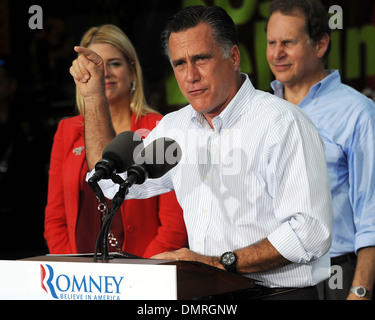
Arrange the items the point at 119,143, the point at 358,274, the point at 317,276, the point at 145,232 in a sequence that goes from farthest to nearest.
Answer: the point at 145,232, the point at 358,274, the point at 317,276, the point at 119,143

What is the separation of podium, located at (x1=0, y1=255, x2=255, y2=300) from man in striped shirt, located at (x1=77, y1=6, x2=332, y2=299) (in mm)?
126

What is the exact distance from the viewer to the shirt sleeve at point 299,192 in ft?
5.30

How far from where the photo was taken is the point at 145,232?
237 cm

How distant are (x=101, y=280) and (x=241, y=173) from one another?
0.70 metres

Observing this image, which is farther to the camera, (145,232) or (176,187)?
(145,232)

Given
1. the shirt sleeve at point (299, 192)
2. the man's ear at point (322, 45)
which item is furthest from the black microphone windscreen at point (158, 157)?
the man's ear at point (322, 45)

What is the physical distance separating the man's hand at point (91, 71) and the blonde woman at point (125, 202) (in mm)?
105

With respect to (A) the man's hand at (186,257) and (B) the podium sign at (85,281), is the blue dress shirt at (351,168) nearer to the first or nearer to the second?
(A) the man's hand at (186,257)

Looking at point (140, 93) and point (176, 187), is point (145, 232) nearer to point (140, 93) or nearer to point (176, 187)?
point (176, 187)

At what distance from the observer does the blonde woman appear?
91.4 inches

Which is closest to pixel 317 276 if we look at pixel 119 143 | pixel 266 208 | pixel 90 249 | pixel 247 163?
pixel 266 208
